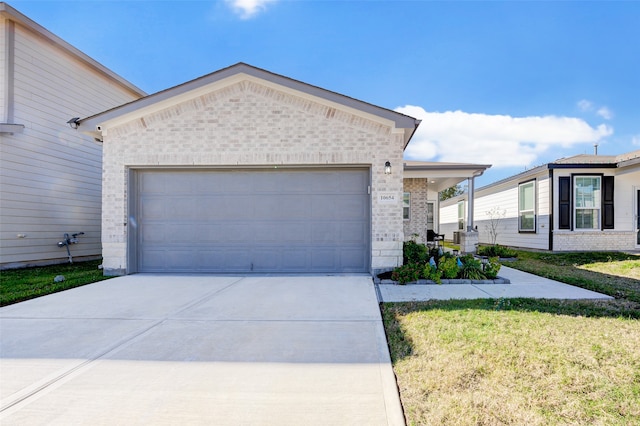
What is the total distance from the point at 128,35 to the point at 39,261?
8.27m

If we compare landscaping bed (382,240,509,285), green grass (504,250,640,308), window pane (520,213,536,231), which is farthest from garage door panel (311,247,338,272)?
window pane (520,213,536,231)

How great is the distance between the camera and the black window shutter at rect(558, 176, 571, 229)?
37.7ft

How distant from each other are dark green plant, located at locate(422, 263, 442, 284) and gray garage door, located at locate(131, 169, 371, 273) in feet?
4.26

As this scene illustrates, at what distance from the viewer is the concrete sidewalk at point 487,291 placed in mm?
4973

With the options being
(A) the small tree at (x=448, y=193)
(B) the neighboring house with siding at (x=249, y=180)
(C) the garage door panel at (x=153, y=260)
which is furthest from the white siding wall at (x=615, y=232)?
(A) the small tree at (x=448, y=193)

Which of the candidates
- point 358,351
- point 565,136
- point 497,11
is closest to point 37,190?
point 358,351

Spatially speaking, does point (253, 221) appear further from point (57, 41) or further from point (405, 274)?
point (57, 41)

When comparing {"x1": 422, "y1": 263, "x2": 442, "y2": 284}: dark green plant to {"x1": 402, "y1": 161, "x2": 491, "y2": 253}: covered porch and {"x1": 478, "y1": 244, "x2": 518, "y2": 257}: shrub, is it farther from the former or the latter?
{"x1": 478, "y1": 244, "x2": 518, "y2": 257}: shrub

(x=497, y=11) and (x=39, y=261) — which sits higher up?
(x=497, y=11)

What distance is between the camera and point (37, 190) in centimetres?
869

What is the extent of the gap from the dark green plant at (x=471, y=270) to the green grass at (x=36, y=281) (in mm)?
7785

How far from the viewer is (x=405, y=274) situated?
20.3ft

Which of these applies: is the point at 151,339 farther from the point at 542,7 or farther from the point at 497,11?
the point at 542,7

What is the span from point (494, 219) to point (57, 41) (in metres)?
18.8
